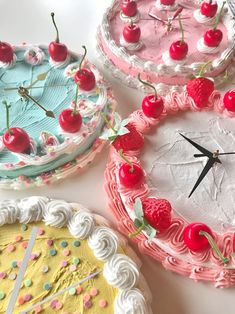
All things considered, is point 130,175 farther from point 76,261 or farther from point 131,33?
point 131,33

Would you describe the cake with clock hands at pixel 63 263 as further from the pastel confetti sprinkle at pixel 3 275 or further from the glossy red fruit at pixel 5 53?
the glossy red fruit at pixel 5 53

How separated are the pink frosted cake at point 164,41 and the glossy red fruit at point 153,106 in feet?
0.70

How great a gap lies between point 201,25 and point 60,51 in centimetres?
77

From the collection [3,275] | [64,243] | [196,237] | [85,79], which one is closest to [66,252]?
[64,243]

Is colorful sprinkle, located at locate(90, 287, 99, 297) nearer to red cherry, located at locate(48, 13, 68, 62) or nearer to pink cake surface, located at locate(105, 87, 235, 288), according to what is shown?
pink cake surface, located at locate(105, 87, 235, 288)

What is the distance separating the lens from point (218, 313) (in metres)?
1.75

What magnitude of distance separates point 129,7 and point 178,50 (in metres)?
0.40

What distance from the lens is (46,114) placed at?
2.09m

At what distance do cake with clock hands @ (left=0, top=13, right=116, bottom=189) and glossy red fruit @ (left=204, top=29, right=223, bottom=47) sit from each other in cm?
54

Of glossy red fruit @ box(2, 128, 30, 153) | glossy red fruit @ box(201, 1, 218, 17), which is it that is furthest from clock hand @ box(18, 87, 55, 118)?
glossy red fruit @ box(201, 1, 218, 17)

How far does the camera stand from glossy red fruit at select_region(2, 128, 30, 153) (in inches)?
75.4

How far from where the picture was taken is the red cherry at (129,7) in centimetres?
239

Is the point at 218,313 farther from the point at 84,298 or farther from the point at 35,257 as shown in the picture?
the point at 35,257

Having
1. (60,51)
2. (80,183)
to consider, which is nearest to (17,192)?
(80,183)
